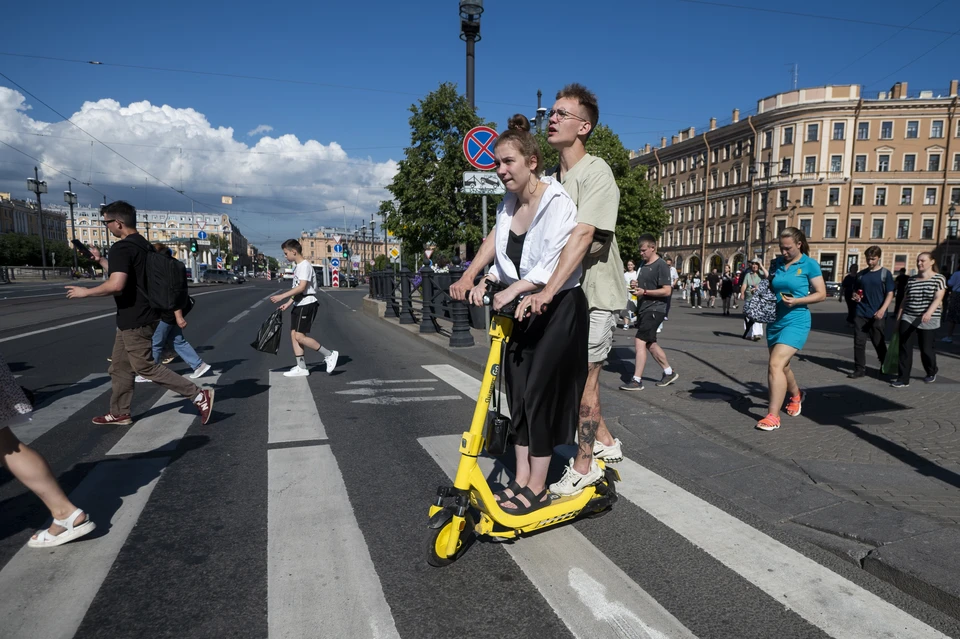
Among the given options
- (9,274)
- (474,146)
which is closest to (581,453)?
(474,146)

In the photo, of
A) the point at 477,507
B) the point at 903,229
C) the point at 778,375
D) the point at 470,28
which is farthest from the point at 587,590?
the point at 903,229

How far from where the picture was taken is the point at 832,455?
413 centimetres

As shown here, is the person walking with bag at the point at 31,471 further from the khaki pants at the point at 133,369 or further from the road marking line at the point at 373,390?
the road marking line at the point at 373,390

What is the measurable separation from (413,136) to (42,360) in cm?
1806

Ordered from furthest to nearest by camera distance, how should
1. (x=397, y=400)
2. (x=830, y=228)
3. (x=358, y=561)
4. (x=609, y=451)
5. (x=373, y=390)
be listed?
(x=830, y=228) < (x=373, y=390) < (x=397, y=400) < (x=609, y=451) < (x=358, y=561)

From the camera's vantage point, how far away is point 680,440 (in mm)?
4500

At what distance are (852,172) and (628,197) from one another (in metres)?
28.6

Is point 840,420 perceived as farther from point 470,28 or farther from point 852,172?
point 852,172

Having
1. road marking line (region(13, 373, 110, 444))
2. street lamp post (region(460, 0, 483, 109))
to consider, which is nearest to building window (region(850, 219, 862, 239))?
street lamp post (region(460, 0, 483, 109))

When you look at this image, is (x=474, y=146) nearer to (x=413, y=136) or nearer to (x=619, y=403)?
(x=619, y=403)

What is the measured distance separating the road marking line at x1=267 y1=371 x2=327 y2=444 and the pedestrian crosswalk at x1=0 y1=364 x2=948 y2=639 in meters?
0.60

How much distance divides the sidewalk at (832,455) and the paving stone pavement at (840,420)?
13mm

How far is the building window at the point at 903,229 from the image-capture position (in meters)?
56.0

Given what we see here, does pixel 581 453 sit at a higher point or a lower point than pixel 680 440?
higher
